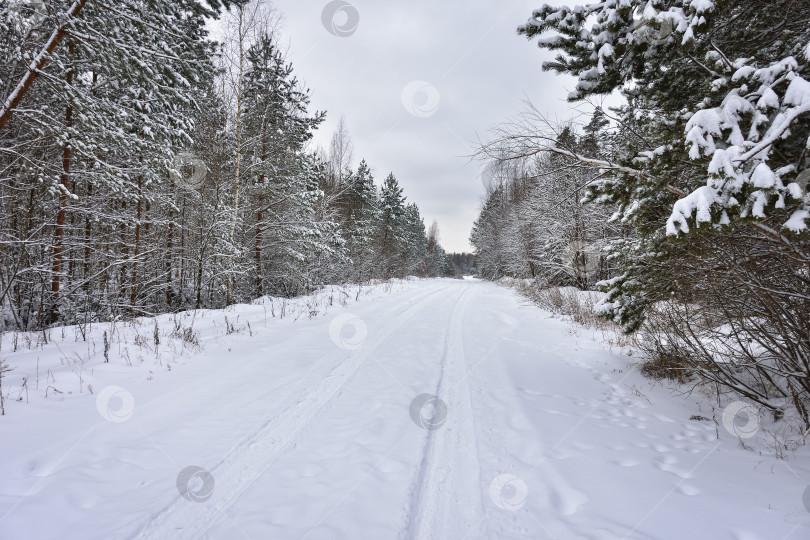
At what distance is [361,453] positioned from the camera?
9.77 feet

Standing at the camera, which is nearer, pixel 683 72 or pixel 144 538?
pixel 144 538

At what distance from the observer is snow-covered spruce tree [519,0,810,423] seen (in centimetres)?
243

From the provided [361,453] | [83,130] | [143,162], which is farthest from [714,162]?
[143,162]

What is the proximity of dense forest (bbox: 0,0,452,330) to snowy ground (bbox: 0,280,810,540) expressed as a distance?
352 cm

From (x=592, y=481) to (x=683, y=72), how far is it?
Answer: 472cm

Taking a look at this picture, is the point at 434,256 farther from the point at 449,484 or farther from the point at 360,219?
the point at 449,484

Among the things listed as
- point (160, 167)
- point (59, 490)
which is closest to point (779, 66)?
point (59, 490)

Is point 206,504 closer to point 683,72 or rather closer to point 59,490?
point 59,490

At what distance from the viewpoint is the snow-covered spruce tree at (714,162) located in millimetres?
2434

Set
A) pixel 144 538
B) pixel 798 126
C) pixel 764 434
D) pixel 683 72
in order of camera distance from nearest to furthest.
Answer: pixel 144 538 → pixel 798 126 → pixel 764 434 → pixel 683 72

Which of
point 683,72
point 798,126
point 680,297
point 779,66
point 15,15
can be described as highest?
point 15,15

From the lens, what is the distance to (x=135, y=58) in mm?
5828

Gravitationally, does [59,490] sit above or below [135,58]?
below

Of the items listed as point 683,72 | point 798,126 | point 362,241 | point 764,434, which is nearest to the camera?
point 798,126
